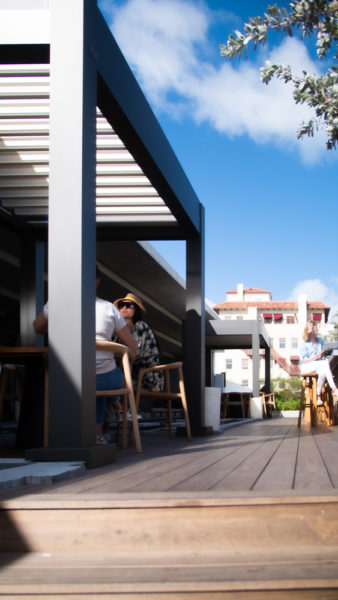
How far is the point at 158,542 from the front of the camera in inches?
81.0

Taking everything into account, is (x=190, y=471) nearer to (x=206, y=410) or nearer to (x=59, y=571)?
(x=59, y=571)

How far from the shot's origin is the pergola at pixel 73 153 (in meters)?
3.35

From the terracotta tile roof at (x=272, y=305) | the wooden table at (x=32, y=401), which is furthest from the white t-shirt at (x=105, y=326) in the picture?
the terracotta tile roof at (x=272, y=305)

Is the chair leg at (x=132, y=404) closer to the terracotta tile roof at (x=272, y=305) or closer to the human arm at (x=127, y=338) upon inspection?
the human arm at (x=127, y=338)

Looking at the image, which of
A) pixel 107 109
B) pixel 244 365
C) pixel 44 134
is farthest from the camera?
pixel 244 365

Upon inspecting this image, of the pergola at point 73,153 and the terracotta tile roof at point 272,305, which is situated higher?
the terracotta tile roof at point 272,305

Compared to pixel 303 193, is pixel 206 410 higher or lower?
lower

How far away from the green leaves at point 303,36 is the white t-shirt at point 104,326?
13.1 feet

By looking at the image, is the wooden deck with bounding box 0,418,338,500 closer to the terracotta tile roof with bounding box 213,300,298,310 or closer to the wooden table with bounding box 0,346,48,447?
the wooden table with bounding box 0,346,48,447

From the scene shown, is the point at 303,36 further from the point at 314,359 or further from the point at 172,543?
the point at 172,543

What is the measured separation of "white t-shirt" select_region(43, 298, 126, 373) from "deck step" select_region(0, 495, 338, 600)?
7.05ft

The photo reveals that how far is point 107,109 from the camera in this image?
445 centimetres

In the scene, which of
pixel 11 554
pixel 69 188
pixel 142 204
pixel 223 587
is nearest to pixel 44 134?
pixel 142 204

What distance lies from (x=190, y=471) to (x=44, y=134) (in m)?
3.84
